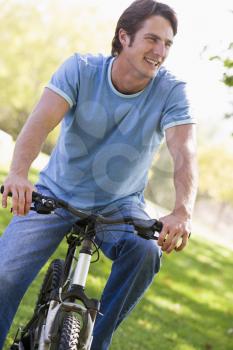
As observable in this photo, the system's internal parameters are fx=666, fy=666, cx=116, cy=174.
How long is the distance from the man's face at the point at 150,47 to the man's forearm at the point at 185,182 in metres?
0.47

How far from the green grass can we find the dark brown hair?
2.36m

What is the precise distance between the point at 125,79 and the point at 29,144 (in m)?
0.65

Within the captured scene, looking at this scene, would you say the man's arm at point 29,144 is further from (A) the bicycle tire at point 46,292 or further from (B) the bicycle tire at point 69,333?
(A) the bicycle tire at point 46,292

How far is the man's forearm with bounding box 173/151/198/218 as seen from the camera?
2.90m

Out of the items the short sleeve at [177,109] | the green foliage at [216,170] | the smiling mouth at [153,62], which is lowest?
the green foliage at [216,170]

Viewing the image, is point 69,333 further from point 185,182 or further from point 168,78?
point 168,78

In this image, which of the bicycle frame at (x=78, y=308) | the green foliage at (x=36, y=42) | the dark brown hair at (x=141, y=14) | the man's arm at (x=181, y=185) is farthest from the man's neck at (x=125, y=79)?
the green foliage at (x=36, y=42)

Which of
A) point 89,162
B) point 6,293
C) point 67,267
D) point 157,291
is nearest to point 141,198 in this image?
point 89,162

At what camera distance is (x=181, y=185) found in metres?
3.08

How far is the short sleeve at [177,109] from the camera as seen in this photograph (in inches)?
130

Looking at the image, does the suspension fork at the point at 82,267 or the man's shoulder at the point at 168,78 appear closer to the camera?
the suspension fork at the point at 82,267

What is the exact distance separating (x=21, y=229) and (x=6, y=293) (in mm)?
322

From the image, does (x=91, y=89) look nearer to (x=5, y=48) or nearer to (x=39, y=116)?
(x=39, y=116)

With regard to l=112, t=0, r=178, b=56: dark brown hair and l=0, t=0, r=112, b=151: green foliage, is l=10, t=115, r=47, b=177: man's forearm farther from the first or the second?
l=0, t=0, r=112, b=151: green foliage
